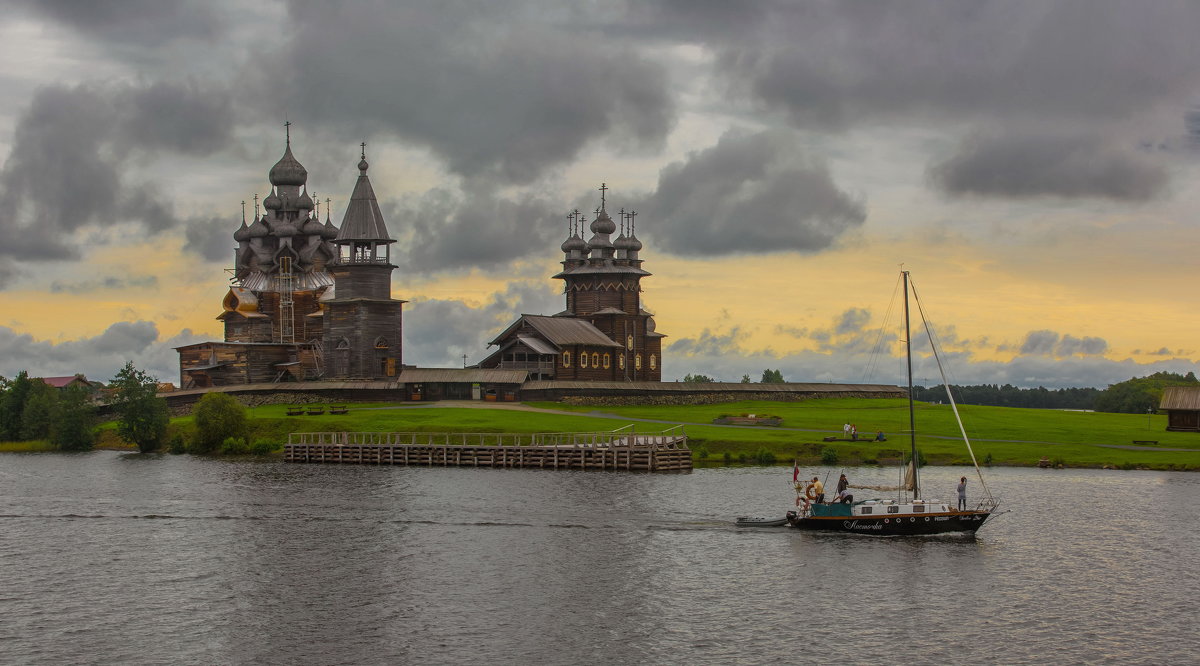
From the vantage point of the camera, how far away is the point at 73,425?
103625 mm

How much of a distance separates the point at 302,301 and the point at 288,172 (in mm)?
13896

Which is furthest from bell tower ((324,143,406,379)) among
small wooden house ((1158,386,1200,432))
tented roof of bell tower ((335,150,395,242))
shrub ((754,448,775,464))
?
small wooden house ((1158,386,1200,432))

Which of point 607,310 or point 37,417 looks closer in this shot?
point 37,417

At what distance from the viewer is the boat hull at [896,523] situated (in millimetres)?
52062

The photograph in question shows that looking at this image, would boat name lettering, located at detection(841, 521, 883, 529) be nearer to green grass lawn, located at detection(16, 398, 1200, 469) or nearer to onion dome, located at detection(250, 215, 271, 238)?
green grass lawn, located at detection(16, 398, 1200, 469)

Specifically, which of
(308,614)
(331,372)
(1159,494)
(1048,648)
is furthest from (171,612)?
(331,372)

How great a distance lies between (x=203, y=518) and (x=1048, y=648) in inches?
1477

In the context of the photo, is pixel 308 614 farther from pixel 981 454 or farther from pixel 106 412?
pixel 106 412

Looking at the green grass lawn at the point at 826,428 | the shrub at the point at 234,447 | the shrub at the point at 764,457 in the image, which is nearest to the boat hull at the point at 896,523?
the green grass lawn at the point at 826,428

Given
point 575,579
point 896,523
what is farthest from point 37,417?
point 896,523

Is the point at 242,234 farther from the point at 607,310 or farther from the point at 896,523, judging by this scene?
the point at 896,523

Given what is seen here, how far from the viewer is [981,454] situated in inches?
3140

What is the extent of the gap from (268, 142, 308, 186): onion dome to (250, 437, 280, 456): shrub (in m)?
45.9

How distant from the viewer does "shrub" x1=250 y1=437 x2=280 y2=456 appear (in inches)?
3578
